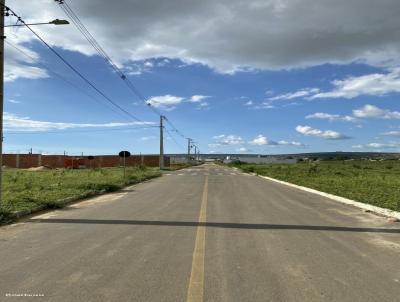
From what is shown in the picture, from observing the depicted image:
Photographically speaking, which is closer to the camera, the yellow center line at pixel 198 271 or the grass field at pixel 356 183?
the yellow center line at pixel 198 271

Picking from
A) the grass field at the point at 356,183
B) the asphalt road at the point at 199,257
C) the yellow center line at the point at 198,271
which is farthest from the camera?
the grass field at the point at 356,183

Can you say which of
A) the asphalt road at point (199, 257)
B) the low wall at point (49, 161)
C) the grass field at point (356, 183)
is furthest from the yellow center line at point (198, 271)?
the low wall at point (49, 161)

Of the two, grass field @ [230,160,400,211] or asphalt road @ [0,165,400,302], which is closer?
asphalt road @ [0,165,400,302]

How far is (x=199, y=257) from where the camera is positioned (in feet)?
25.8

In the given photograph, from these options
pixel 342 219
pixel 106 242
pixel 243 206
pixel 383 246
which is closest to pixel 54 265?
pixel 106 242

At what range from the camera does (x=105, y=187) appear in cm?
2478

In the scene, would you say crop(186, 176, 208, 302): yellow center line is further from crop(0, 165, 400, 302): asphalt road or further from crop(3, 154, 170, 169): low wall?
crop(3, 154, 170, 169): low wall

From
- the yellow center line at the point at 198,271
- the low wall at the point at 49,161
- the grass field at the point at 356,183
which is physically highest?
the low wall at the point at 49,161

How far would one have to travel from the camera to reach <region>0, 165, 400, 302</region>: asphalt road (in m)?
5.89

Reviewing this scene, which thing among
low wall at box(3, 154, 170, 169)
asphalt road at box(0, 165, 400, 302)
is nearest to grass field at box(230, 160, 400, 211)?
asphalt road at box(0, 165, 400, 302)

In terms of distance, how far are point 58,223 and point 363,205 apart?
10.7m

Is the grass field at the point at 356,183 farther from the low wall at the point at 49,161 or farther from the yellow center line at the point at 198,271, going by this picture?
the low wall at the point at 49,161

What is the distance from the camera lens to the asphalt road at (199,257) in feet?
19.3

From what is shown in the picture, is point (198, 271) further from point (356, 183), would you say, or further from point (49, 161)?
point (49, 161)
